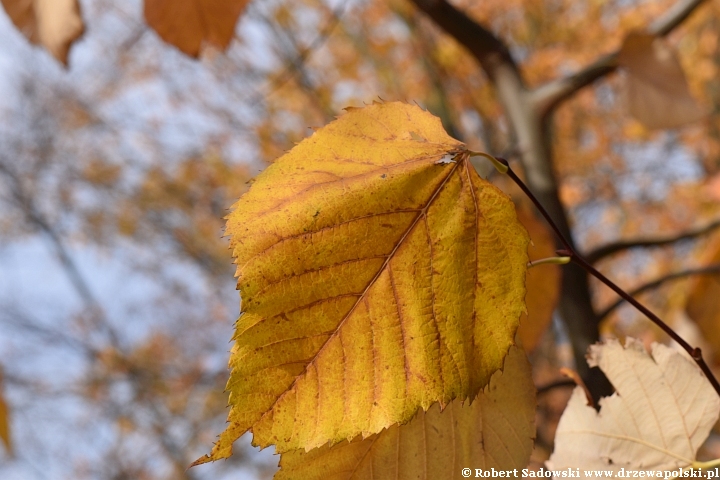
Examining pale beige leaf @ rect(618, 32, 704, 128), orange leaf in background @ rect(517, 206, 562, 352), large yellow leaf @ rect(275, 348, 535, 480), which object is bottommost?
large yellow leaf @ rect(275, 348, 535, 480)

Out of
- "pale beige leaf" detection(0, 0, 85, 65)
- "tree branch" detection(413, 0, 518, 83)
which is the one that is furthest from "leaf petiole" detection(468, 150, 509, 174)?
"tree branch" detection(413, 0, 518, 83)

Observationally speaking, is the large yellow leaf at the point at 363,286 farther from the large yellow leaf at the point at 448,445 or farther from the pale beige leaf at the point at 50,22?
the pale beige leaf at the point at 50,22

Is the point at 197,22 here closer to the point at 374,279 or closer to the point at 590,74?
the point at 374,279

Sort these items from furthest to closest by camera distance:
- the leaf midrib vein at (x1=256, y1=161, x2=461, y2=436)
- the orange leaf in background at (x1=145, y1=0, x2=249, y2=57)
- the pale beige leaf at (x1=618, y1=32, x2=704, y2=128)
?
1. the pale beige leaf at (x1=618, y1=32, x2=704, y2=128)
2. the orange leaf in background at (x1=145, y1=0, x2=249, y2=57)
3. the leaf midrib vein at (x1=256, y1=161, x2=461, y2=436)

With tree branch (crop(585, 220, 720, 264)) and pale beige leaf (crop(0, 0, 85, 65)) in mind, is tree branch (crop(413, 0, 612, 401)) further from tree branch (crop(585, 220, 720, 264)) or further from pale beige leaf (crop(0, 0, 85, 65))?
pale beige leaf (crop(0, 0, 85, 65))

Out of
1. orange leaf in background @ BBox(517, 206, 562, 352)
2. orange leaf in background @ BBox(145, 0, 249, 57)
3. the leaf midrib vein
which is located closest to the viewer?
the leaf midrib vein

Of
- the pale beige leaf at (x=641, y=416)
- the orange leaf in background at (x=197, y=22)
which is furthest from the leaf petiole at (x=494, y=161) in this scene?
the orange leaf in background at (x=197, y=22)
